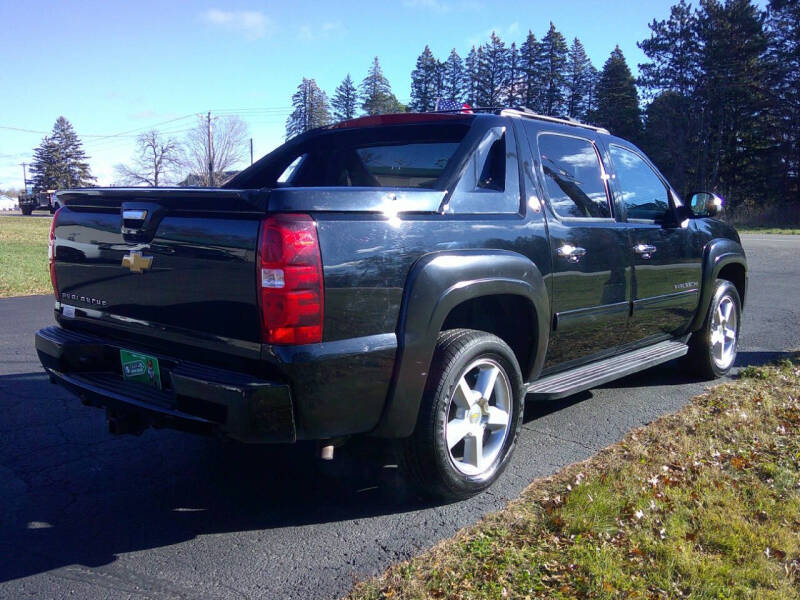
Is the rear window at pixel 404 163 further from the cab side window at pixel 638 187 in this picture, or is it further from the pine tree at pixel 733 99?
the pine tree at pixel 733 99

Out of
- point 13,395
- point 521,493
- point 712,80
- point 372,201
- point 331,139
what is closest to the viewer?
point 372,201

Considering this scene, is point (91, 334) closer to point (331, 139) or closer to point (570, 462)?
point (331, 139)

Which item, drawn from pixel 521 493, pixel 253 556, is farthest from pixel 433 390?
pixel 253 556

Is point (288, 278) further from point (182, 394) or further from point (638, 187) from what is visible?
point (638, 187)

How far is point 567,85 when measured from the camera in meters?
56.8

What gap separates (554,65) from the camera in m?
56.0

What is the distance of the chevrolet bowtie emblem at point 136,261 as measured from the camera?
3.22 m

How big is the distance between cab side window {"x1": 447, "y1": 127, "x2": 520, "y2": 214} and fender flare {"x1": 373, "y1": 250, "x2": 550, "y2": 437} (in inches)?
11.1

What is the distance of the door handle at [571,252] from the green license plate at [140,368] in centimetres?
227

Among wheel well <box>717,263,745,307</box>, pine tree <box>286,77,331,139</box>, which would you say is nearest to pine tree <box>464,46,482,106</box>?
pine tree <box>286,77,331,139</box>

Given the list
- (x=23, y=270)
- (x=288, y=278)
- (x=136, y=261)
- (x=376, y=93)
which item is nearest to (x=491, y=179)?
(x=288, y=278)

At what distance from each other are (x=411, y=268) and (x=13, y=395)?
11.9 ft

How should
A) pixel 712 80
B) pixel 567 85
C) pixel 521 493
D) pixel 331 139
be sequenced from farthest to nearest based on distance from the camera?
pixel 567 85 < pixel 712 80 < pixel 331 139 < pixel 521 493

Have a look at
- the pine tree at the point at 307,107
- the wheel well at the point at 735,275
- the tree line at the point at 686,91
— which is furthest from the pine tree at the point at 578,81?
the wheel well at the point at 735,275
